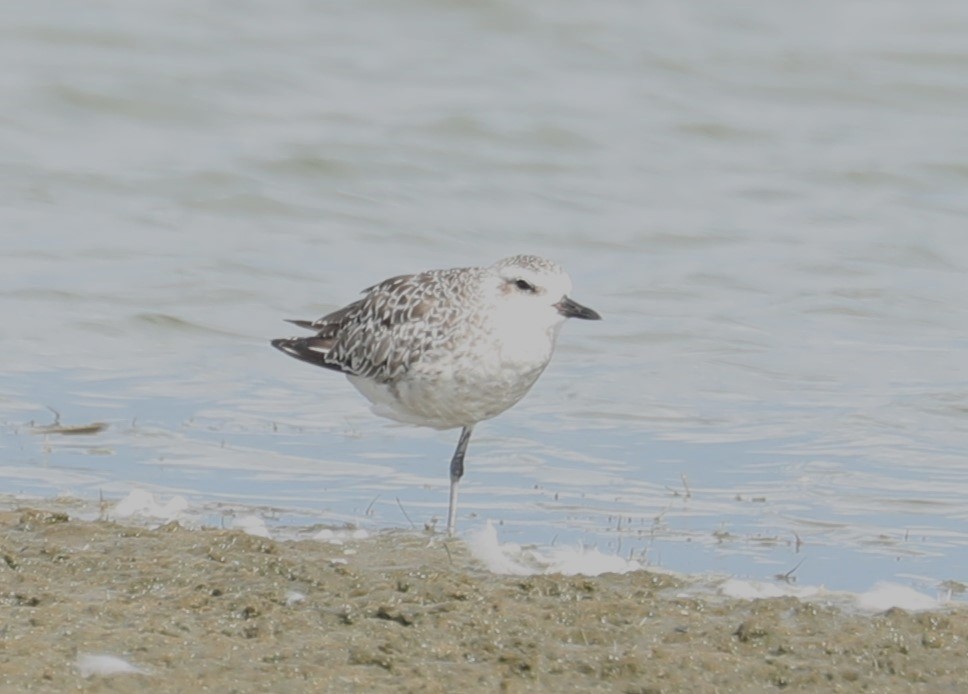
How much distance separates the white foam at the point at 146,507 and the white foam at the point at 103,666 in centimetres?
234

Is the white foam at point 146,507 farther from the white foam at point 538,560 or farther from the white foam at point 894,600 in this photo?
the white foam at point 894,600

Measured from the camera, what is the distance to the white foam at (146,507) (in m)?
6.90

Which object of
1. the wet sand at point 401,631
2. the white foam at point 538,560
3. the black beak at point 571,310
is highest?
the black beak at point 571,310

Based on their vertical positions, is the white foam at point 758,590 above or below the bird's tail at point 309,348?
above

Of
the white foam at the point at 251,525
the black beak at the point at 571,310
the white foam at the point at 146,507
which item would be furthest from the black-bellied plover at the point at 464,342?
the white foam at the point at 146,507

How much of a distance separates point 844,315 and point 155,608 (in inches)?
314

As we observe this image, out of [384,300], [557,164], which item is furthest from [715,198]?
[384,300]

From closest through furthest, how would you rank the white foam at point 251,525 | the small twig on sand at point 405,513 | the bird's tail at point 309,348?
the white foam at point 251,525 < the small twig on sand at point 405,513 < the bird's tail at point 309,348

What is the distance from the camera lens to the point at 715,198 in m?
15.0

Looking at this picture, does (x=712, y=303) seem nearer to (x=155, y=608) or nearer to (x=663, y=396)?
(x=663, y=396)

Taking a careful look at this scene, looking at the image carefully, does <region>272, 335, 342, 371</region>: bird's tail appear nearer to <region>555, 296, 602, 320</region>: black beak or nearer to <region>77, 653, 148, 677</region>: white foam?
<region>555, 296, 602, 320</region>: black beak

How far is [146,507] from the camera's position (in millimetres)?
6969

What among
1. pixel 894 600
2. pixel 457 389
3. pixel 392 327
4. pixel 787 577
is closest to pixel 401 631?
pixel 894 600

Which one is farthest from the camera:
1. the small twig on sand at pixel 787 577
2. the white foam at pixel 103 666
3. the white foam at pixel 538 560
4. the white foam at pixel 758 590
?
the small twig on sand at pixel 787 577
